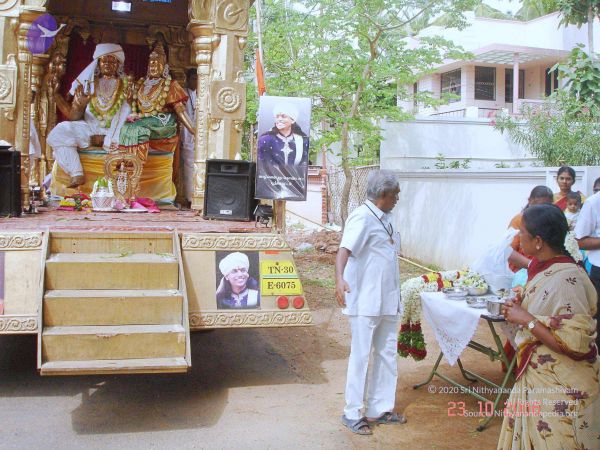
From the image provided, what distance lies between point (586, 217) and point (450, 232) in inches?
240

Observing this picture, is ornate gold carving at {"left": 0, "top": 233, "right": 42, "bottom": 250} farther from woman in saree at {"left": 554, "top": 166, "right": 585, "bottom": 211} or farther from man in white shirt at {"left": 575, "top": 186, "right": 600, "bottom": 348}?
woman in saree at {"left": 554, "top": 166, "right": 585, "bottom": 211}

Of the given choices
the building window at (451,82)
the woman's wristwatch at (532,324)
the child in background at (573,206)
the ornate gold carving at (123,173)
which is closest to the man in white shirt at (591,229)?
the child in background at (573,206)

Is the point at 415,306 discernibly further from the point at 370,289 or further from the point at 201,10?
the point at 201,10

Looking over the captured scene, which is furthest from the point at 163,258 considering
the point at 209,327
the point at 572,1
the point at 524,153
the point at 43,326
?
the point at 572,1

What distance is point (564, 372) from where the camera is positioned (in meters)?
2.65

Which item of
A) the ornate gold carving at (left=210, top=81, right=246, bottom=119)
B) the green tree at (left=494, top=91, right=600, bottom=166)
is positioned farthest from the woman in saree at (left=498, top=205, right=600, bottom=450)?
the green tree at (left=494, top=91, right=600, bottom=166)

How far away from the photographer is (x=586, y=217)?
16.5 feet

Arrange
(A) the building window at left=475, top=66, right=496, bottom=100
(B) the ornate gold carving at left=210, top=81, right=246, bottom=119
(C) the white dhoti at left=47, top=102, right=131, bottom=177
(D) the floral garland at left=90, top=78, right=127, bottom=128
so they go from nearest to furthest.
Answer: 1. (B) the ornate gold carving at left=210, top=81, right=246, bottom=119
2. (C) the white dhoti at left=47, top=102, right=131, bottom=177
3. (D) the floral garland at left=90, top=78, right=127, bottom=128
4. (A) the building window at left=475, top=66, right=496, bottom=100

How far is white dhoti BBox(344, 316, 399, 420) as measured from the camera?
424 cm

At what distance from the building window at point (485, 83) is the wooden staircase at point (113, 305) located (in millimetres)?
18992

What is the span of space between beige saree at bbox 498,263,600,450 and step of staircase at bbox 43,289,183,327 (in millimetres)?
2655

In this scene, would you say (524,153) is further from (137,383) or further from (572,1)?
(137,383)

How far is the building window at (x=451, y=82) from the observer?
875 inches

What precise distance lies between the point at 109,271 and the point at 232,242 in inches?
36.7
